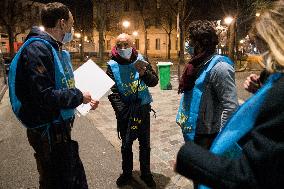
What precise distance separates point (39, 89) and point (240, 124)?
1830mm

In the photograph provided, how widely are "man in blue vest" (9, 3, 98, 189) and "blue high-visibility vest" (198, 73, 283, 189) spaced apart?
1.64 meters

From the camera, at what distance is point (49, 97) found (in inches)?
109

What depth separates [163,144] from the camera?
20.6 ft

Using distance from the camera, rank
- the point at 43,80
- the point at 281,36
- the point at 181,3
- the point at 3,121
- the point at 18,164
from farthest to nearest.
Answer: the point at 181,3, the point at 3,121, the point at 18,164, the point at 43,80, the point at 281,36

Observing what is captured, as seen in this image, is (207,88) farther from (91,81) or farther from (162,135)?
(162,135)

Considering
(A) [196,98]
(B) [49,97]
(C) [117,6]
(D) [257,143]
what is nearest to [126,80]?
(A) [196,98]

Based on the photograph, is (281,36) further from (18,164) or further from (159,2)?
(159,2)

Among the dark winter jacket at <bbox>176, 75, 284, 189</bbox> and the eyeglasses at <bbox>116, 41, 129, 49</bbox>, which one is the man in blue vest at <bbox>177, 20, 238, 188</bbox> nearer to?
the eyeglasses at <bbox>116, 41, 129, 49</bbox>

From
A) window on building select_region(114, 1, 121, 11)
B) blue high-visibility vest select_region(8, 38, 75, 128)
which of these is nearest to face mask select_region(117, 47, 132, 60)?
blue high-visibility vest select_region(8, 38, 75, 128)

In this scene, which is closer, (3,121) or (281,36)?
(281,36)

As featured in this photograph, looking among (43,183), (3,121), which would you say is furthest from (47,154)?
(3,121)

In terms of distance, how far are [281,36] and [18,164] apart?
5007mm

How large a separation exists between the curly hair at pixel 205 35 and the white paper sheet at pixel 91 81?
1.08m

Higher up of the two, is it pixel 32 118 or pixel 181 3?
pixel 181 3
